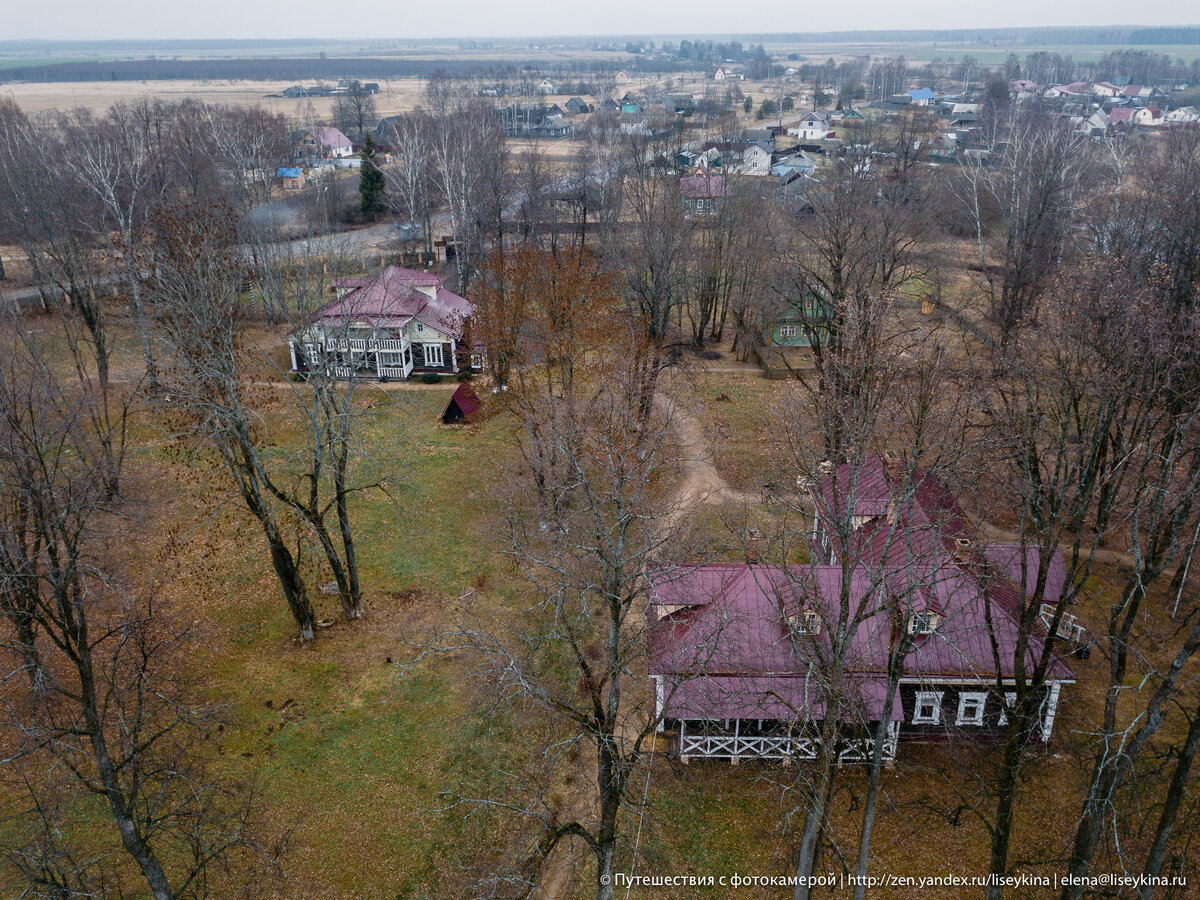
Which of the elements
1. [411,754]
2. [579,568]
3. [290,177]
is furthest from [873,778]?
[290,177]

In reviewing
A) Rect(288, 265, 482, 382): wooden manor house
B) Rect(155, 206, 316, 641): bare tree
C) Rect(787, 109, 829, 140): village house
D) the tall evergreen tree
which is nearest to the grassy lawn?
Rect(288, 265, 482, 382): wooden manor house

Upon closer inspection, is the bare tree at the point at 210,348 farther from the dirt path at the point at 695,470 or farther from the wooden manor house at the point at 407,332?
the wooden manor house at the point at 407,332

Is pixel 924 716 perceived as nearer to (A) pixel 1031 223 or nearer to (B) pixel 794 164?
(A) pixel 1031 223

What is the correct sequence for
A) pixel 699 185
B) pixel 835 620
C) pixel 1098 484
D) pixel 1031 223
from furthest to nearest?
pixel 699 185, pixel 1031 223, pixel 835 620, pixel 1098 484

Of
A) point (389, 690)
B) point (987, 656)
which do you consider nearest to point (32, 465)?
point (389, 690)

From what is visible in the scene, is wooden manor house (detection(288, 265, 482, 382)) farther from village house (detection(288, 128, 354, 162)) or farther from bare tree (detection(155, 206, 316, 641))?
village house (detection(288, 128, 354, 162))

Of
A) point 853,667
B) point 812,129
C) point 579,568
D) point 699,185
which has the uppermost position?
point 812,129

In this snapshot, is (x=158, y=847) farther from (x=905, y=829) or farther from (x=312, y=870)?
(x=905, y=829)

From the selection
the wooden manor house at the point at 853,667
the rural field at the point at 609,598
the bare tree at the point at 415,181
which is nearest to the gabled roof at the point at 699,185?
the rural field at the point at 609,598
